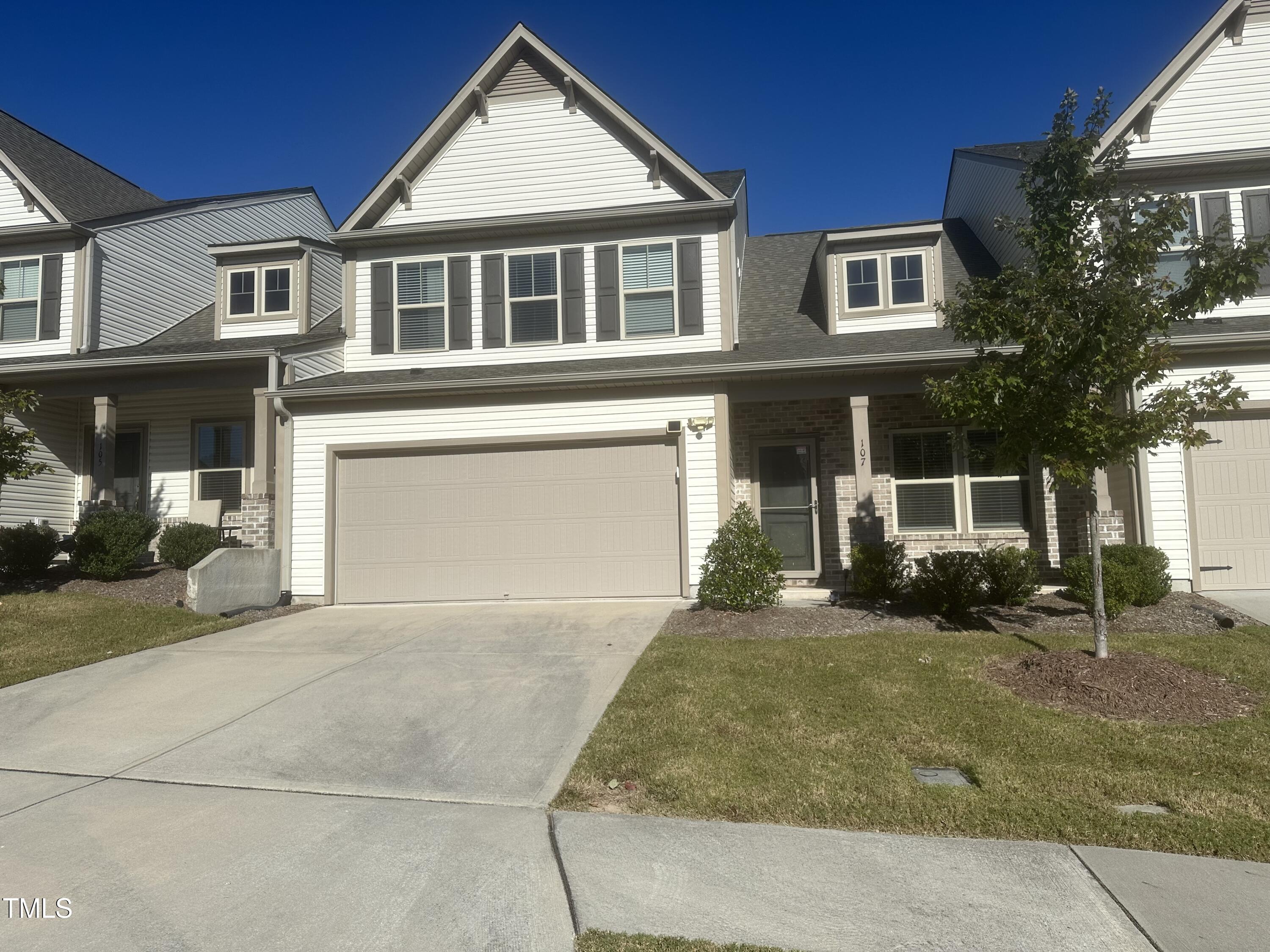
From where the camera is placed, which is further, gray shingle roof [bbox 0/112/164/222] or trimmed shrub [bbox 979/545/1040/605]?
gray shingle roof [bbox 0/112/164/222]

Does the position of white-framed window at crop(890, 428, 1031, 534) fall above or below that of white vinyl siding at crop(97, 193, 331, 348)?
below

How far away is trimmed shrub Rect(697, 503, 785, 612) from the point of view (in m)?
10.0

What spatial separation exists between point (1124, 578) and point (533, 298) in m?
8.98

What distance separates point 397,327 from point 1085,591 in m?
10.4

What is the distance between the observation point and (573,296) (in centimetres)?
1338

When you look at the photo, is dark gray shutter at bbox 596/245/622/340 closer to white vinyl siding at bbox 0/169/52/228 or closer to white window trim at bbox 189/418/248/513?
white window trim at bbox 189/418/248/513

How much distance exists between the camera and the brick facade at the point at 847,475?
12383 millimetres

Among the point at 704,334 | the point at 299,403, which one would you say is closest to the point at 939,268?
the point at 704,334

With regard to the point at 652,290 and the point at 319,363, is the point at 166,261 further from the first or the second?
the point at 652,290

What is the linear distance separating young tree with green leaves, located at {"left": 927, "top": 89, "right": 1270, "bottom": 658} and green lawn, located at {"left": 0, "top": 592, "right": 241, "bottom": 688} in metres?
8.84

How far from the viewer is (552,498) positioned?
12.1 metres

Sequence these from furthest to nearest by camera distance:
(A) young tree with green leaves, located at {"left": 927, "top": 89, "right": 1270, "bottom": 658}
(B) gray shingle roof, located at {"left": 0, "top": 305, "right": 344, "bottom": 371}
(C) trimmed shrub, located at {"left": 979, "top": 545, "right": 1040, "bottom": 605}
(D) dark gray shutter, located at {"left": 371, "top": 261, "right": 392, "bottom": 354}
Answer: (D) dark gray shutter, located at {"left": 371, "top": 261, "right": 392, "bottom": 354}
(B) gray shingle roof, located at {"left": 0, "top": 305, "right": 344, "bottom": 371}
(C) trimmed shrub, located at {"left": 979, "top": 545, "right": 1040, "bottom": 605}
(A) young tree with green leaves, located at {"left": 927, "top": 89, "right": 1270, "bottom": 658}

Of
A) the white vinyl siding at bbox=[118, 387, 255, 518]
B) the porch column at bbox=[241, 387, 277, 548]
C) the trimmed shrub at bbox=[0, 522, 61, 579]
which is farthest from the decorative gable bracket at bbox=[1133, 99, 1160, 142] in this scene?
the trimmed shrub at bbox=[0, 522, 61, 579]

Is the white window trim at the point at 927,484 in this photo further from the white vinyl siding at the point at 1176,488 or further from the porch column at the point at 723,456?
the porch column at the point at 723,456
